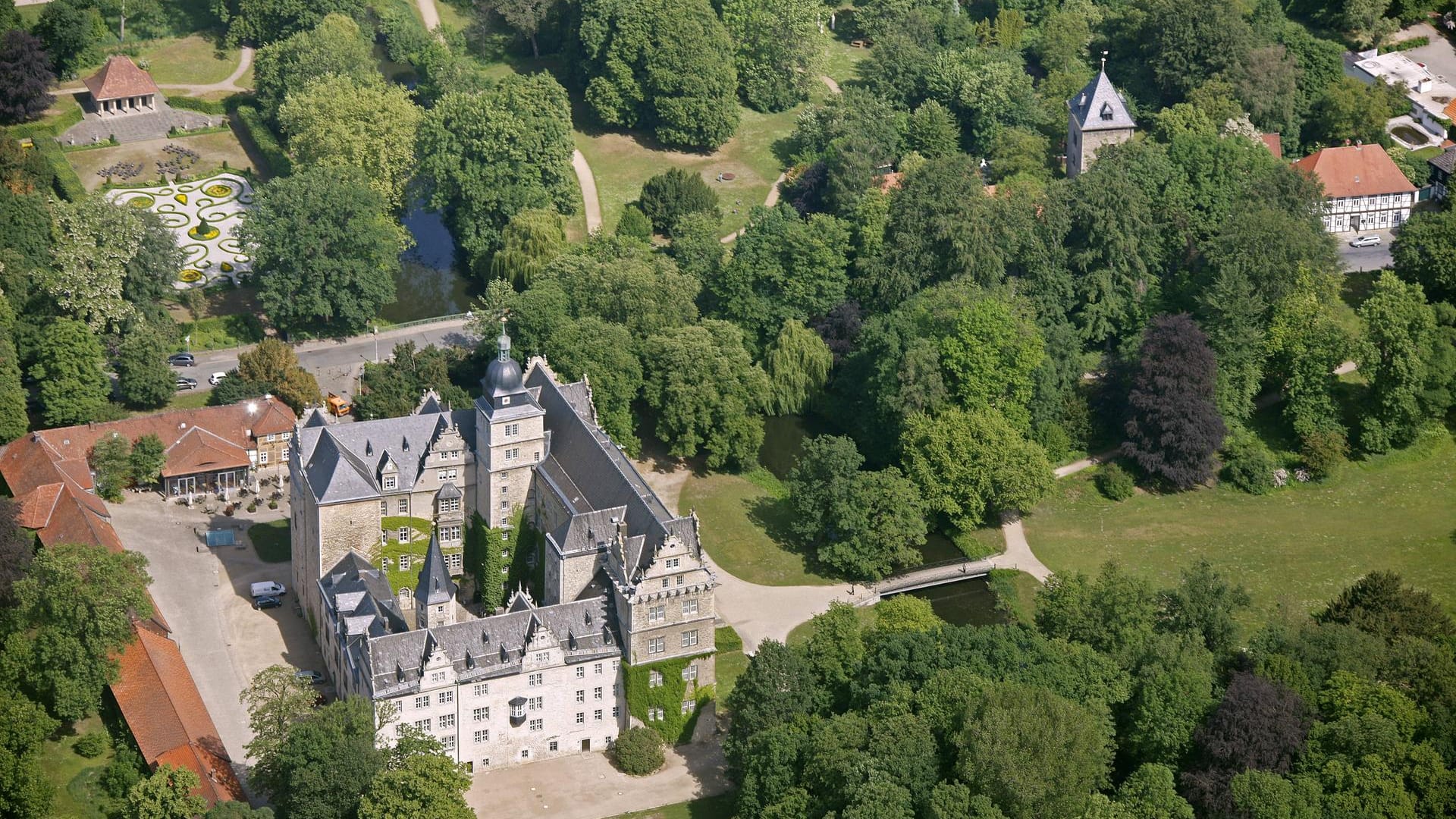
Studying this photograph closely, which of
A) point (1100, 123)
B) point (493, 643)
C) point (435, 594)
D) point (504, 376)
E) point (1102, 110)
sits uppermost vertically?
point (1102, 110)

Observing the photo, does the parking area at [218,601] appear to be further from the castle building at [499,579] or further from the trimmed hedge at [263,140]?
the trimmed hedge at [263,140]

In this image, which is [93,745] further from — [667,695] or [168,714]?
[667,695]

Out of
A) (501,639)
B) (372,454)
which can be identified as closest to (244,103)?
(372,454)

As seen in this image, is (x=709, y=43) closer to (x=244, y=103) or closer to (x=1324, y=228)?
(x=244, y=103)

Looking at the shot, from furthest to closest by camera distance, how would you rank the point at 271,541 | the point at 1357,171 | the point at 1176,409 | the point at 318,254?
the point at 1357,171, the point at 318,254, the point at 1176,409, the point at 271,541

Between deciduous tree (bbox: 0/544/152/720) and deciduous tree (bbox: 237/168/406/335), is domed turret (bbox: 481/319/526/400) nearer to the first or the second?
deciduous tree (bbox: 0/544/152/720)

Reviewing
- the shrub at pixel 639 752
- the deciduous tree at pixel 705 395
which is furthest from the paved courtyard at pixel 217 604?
the deciduous tree at pixel 705 395

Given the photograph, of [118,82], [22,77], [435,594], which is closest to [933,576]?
[435,594]
